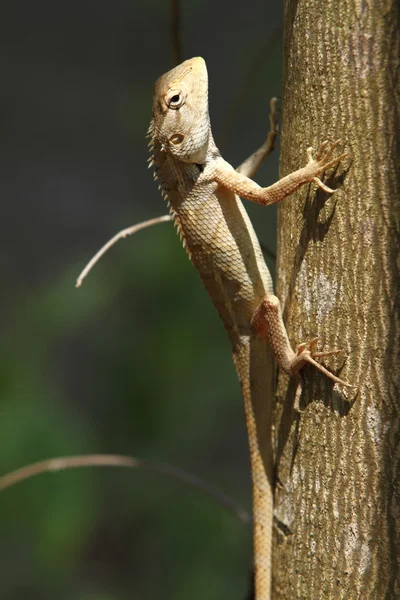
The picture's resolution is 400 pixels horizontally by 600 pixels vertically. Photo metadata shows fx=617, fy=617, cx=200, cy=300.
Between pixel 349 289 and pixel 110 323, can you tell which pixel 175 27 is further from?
pixel 110 323

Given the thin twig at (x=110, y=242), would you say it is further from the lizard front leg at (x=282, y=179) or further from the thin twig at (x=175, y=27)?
the thin twig at (x=175, y=27)

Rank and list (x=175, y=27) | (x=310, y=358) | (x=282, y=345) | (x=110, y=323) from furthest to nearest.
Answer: (x=110, y=323), (x=175, y=27), (x=282, y=345), (x=310, y=358)

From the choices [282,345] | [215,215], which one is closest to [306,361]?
[282,345]

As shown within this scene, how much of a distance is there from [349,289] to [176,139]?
3.35ft

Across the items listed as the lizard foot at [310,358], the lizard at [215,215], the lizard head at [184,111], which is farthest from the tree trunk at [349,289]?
the lizard head at [184,111]

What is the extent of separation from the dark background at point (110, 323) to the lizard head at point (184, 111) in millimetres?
98

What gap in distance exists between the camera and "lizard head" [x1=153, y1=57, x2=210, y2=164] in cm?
221

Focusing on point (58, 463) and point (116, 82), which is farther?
point (116, 82)

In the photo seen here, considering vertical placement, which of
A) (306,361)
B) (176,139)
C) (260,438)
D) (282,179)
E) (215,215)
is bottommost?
(260,438)

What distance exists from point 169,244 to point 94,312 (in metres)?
0.71

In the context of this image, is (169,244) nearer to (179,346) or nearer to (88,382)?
(179,346)

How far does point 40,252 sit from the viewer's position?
6.31m

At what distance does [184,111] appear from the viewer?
7.29 ft

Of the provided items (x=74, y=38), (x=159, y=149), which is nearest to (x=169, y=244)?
(x=159, y=149)
